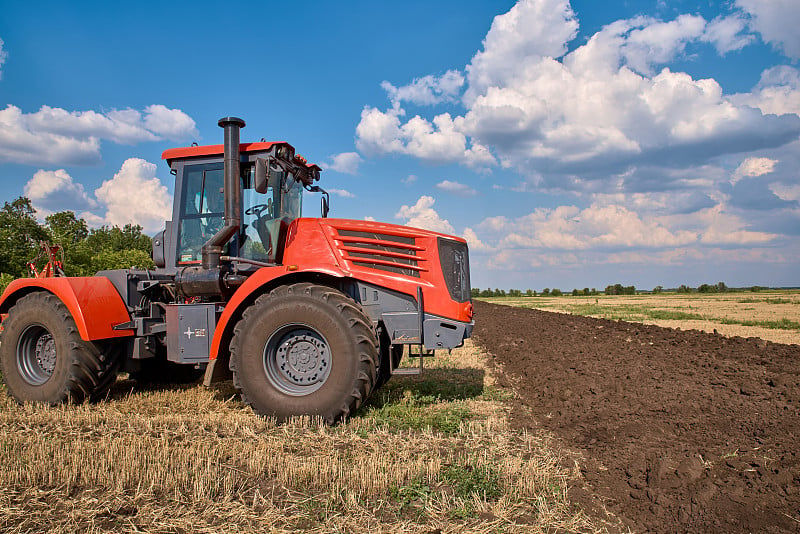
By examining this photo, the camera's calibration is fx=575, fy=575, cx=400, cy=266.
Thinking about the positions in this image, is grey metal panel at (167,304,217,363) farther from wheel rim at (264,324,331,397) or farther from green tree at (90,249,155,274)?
green tree at (90,249,155,274)

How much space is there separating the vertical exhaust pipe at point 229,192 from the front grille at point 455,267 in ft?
7.69

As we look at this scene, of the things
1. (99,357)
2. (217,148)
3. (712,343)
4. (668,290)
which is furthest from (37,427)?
(668,290)

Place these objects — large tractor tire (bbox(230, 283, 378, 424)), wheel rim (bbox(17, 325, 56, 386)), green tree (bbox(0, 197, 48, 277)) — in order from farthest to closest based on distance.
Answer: green tree (bbox(0, 197, 48, 277)) < wheel rim (bbox(17, 325, 56, 386)) < large tractor tire (bbox(230, 283, 378, 424))

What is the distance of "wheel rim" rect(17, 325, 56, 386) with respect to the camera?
7.08 m

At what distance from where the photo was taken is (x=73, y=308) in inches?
262

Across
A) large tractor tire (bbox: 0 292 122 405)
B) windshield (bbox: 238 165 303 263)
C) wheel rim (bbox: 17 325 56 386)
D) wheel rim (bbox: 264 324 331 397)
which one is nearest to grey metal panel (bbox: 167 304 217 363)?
windshield (bbox: 238 165 303 263)

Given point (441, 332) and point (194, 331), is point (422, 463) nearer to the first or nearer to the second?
point (441, 332)

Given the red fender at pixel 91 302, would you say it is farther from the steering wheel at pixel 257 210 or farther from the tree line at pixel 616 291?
the tree line at pixel 616 291

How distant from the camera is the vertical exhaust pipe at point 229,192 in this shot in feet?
21.0

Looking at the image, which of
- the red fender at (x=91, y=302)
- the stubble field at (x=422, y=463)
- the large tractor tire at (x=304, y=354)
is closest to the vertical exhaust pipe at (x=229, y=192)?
the large tractor tire at (x=304, y=354)

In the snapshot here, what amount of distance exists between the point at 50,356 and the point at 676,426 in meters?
7.36

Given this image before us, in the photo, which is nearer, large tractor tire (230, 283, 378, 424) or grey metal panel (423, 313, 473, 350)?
large tractor tire (230, 283, 378, 424)

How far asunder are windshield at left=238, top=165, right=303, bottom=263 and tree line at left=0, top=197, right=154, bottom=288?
5810 mm

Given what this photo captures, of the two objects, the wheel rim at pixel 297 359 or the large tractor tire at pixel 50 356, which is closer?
the wheel rim at pixel 297 359
